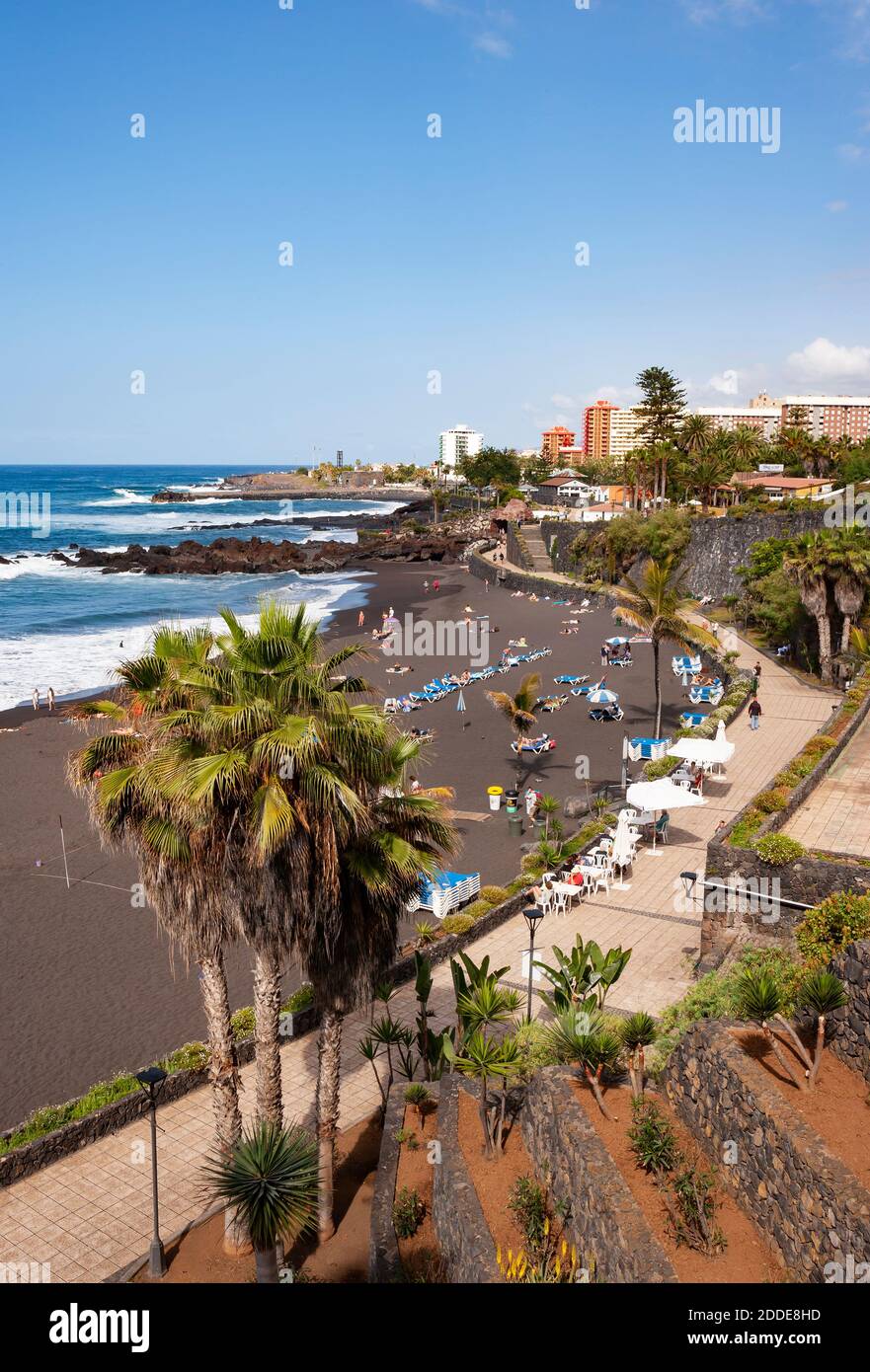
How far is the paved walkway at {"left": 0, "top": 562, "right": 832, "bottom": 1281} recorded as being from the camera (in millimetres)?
10008

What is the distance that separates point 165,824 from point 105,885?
1274cm

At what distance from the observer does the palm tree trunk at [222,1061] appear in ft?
30.8

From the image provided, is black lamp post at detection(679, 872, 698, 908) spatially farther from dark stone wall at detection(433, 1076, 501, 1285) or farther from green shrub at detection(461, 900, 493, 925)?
dark stone wall at detection(433, 1076, 501, 1285)

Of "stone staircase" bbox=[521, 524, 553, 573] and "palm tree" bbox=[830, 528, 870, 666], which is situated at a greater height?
"stone staircase" bbox=[521, 524, 553, 573]

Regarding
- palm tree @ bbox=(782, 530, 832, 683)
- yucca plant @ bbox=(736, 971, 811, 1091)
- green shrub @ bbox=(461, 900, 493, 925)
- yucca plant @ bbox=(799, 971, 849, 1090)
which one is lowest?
green shrub @ bbox=(461, 900, 493, 925)

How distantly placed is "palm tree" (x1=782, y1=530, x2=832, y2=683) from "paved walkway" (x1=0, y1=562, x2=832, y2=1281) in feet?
44.1

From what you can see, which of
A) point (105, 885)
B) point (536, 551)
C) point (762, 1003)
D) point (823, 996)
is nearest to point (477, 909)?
point (105, 885)

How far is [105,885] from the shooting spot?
65.1ft

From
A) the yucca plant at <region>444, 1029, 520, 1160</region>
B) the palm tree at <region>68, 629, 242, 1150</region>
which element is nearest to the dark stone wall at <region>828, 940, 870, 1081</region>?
the yucca plant at <region>444, 1029, 520, 1160</region>

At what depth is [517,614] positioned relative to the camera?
55875 mm

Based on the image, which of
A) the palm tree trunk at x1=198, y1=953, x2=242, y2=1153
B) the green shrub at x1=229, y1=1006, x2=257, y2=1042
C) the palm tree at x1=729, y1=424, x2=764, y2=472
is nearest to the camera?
the palm tree trunk at x1=198, y1=953, x2=242, y2=1153

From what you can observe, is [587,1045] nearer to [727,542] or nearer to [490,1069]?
[490,1069]
